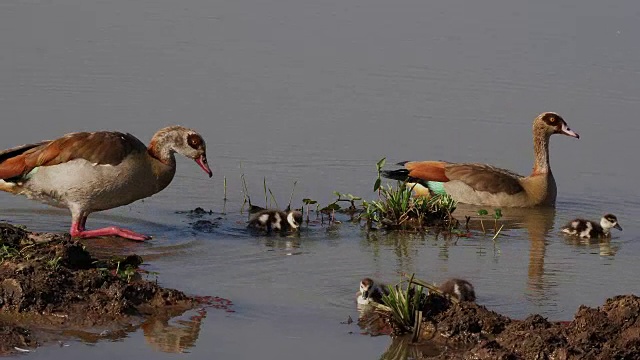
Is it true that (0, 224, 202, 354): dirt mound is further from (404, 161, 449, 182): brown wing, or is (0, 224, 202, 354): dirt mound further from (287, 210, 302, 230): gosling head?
(404, 161, 449, 182): brown wing

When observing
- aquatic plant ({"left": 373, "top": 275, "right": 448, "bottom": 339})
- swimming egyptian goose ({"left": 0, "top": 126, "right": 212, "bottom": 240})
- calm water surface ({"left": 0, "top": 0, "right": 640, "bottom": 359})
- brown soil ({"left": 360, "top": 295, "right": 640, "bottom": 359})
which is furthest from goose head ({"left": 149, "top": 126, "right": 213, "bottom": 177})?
aquatic plant ({"left": 373, "top": 275, "right": 448, "bottom": 339})

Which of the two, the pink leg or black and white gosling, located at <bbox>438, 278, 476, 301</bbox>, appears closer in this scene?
black and white gosling, located at <bbox>438, 278, 476, 301</bbox>

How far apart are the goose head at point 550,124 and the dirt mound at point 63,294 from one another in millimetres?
6692

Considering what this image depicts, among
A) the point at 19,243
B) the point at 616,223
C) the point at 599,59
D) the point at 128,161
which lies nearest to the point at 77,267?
the point at 19,243

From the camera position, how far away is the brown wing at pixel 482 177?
1411 cm

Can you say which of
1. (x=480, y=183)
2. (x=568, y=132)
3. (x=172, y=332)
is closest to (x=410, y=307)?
(x=172, y=332)

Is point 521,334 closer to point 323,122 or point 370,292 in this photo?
point 370,292

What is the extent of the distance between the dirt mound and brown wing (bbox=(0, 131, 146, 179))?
2028mm

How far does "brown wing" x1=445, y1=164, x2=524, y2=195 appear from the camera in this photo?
14109 mm

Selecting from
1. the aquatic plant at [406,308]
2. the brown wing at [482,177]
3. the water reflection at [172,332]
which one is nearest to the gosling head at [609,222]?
the brown wing at [482,177]

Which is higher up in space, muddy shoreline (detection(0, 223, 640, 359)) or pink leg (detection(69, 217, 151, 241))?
pink leg (detection(69, 217, 151, 241))

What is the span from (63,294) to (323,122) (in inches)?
276

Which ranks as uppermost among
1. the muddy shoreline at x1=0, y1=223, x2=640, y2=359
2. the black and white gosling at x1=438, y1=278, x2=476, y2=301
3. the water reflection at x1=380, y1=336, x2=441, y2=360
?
the black and white gosling at x1=438, y1=278, x2=476, y2=301

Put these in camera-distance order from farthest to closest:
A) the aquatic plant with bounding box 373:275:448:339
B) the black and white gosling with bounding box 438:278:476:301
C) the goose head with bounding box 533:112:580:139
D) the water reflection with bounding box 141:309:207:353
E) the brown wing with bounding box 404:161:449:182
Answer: the goose head with bounding box 533:112:580:139, the brown wing with bounding box 404:161:449:182, the black and white gosling with bounding box 438:278:476:301, the aquatic plant with bounding box 373:275:448:339, the water reflection with bounding box 141:309:207:353
